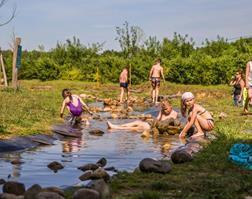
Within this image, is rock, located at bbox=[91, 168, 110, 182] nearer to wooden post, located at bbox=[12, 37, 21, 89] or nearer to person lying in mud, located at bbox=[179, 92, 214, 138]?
person lying in mud, located at bbox=[179, 92, 214, 138]

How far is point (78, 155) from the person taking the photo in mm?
9586

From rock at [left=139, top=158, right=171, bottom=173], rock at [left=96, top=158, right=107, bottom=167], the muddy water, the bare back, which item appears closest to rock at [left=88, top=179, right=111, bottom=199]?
the muddy water

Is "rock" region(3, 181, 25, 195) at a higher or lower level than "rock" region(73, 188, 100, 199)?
lower

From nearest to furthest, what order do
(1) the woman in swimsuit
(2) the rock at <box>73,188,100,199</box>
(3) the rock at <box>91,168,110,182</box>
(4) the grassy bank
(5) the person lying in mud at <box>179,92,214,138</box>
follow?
(2) the rock at <box>73,188,100,199</box> < (4) the grassy bank < (3) the rock at <box>91,168,110,182</box> < (5) the person lying in mud at <box>179,92,214,138</box> < (1) the woman in swimsuit

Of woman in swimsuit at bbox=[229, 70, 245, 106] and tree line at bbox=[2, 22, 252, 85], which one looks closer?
woman in swimsuit at bbox=[229, 70, 245, 106]

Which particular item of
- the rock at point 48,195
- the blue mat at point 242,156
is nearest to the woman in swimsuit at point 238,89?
the blue mat at point 242,156

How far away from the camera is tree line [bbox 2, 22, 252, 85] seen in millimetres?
33281

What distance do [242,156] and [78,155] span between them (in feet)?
10.7

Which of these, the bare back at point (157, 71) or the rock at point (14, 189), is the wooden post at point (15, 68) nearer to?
the bare back at point (157, 71)

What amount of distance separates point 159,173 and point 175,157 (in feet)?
3.39

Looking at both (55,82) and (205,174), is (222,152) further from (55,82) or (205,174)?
(55,82)

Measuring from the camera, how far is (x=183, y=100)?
1128 centimetres

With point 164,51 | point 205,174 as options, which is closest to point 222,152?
point 205,174

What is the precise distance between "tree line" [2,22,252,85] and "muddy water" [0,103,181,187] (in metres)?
20.4
